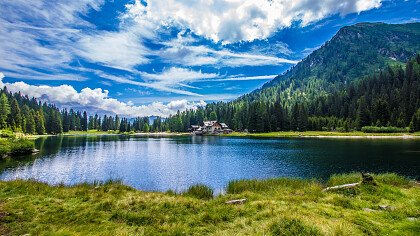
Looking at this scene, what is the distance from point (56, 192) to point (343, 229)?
2051 centimetres

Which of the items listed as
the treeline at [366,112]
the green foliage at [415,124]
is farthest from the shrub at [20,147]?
the green foliage at [415,124]

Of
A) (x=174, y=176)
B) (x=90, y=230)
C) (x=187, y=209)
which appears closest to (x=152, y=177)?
(x=174, y=176)

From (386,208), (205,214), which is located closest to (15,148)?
(205,214)

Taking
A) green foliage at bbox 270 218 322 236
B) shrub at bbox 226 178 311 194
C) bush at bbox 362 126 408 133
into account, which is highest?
bush at bbox 362 126 408 133

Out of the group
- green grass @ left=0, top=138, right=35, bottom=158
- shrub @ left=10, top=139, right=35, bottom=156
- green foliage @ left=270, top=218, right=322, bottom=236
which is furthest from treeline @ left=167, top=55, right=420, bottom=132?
green foliage @ left=270, top=218, right=322, bottom=236

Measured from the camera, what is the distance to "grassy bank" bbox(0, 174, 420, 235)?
12.5 meters

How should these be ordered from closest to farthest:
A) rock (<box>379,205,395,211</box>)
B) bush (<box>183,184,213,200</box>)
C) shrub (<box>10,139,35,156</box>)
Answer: rock (<box>379,205,395,211</box>) → bush (<box>183,184,213,200</box>) → shrub (<box>10,139,35,156</box>)

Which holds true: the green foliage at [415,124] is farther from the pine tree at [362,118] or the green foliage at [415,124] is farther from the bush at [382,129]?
the pine tree at [362,118]

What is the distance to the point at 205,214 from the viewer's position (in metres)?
15.4

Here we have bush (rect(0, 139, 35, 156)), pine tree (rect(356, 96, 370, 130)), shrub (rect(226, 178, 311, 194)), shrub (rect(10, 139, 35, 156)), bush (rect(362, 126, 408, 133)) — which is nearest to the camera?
shrub (rect(226, 178, 311, 194))

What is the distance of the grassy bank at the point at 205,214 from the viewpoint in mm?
12539

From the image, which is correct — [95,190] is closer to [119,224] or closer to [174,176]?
[119,224]

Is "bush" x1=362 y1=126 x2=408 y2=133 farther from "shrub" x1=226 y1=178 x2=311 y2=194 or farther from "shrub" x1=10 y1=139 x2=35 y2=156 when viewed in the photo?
"shrub" x1=10 y1=139 x2=35 y2=156

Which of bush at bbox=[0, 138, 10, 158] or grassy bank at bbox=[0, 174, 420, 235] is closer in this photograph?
grassy bank at bbox=[0, 174, 420, 235]
